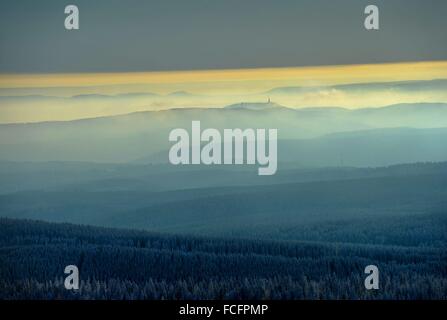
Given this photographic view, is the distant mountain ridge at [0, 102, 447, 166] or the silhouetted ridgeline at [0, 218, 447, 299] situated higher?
the distant mountain ridge at [0, 102, 447, 166]

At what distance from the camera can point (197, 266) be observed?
4219 millimetres

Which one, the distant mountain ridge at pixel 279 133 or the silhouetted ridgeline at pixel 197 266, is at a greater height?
the distant mountain ridge at pixel 279 133

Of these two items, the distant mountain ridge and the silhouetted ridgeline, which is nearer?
the silhouetted ridgeline

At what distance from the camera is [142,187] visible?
4.51m

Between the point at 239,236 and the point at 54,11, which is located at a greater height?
the point at 54,11

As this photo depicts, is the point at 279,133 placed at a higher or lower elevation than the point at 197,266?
higher

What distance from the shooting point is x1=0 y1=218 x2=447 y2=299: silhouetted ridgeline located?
161 inches

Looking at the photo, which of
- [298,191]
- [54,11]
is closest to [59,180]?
[54,11]

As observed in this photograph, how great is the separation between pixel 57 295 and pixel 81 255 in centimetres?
27

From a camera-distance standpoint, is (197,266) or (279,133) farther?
(279,133)

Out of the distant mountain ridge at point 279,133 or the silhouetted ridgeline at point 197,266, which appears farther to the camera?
the distant mountain ridge at point 279,133

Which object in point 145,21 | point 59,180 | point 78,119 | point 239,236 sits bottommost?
point 239,236

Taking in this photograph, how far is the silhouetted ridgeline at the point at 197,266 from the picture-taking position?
4.09 m

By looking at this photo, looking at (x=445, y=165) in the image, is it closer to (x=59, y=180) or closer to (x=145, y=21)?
(x=145, y=21)
